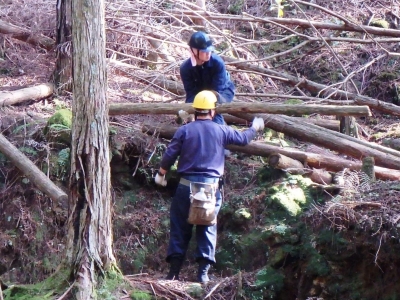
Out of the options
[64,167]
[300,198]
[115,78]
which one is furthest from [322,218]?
[115,78]

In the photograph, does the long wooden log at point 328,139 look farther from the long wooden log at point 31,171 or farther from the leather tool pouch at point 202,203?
the long wooden log at point 31,171

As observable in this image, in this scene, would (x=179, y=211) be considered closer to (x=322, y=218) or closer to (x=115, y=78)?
(x=322, y=218)

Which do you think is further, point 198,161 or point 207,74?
point 207,74

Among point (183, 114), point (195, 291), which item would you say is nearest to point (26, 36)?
point (183, 114)

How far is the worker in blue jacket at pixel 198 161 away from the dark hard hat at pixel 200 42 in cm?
55

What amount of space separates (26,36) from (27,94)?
1.71 metres

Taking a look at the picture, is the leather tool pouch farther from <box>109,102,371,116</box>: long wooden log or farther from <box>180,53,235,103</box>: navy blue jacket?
<box>180,53,235,103</box>: navy blue jacket

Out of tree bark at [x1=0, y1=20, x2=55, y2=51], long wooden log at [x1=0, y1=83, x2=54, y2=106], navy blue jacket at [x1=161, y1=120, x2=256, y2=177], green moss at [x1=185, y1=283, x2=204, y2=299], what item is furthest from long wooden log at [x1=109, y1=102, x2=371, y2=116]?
tree bark at [x1=0, y1=20, x2=55, y2=51]

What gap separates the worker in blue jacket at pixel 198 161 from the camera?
21.1 ft

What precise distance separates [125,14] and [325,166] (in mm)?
4259

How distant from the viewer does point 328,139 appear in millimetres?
7926

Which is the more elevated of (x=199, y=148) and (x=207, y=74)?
(x=207, y=74)

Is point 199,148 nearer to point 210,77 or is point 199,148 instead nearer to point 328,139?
point 210,77

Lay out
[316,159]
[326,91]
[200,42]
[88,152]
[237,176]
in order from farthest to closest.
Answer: [326,91] < [237,176] < [316,159] < [200,42] < [88,152]
